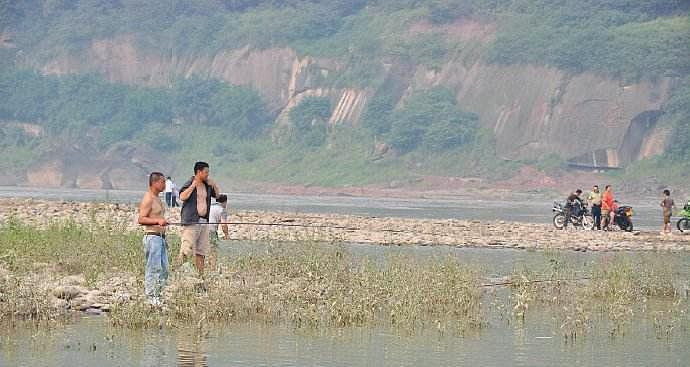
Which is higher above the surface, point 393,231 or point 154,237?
point 393,231

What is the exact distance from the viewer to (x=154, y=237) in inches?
634

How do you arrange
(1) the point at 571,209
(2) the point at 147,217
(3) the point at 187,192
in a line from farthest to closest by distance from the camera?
(1) the point at 571,209 < (3) the point at 187,192 < (2) the point at 147,217

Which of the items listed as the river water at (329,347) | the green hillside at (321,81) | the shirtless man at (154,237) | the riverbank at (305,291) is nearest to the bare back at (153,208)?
the shirtless man at (154,237)

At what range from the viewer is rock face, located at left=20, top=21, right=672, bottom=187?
97.4 meters

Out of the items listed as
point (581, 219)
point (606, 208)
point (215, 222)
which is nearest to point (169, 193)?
point (581, 219)

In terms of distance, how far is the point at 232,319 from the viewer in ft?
53.5

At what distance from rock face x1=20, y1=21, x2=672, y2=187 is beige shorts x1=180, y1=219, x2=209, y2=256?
7975 cm

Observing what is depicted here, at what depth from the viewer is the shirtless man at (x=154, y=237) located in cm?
1595

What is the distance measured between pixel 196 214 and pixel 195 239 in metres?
0.30

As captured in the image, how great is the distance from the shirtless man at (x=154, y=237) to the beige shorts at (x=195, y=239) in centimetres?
163

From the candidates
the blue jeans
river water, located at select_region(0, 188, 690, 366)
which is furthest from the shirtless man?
river water, located at select_region(0, 188, 690, 366)

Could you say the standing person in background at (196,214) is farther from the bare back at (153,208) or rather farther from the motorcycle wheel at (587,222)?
the motorcycle wheel at (587,222)

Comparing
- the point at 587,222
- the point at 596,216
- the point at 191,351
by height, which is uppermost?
the point at 596,216

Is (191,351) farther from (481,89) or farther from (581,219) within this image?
(481,89)
